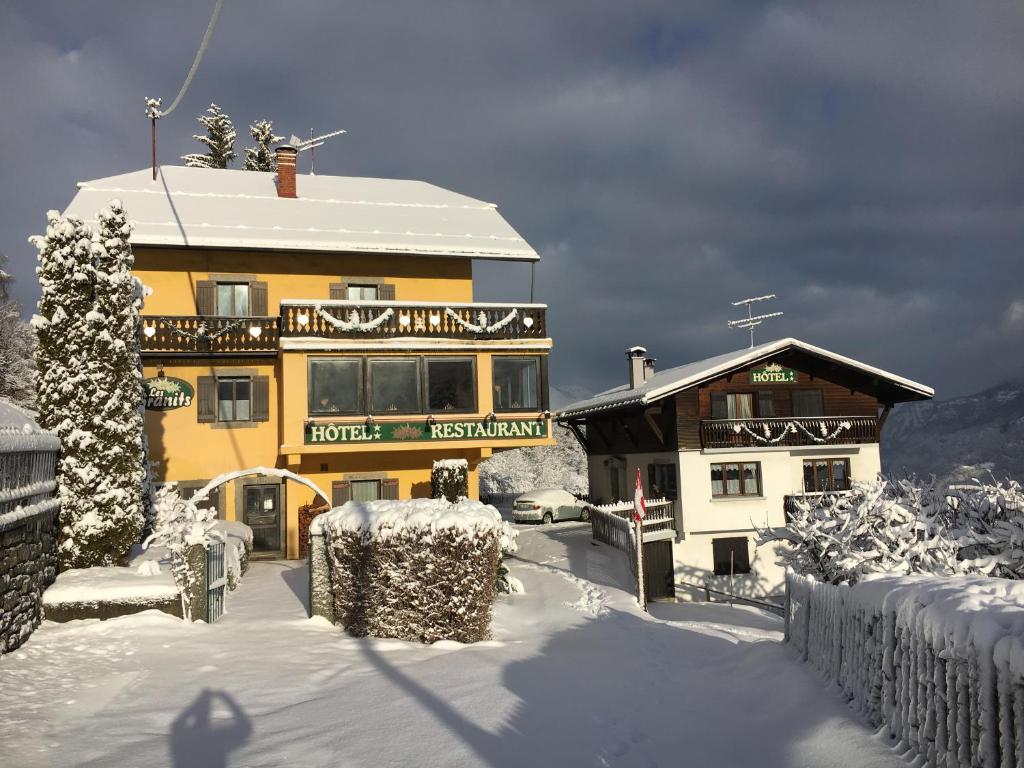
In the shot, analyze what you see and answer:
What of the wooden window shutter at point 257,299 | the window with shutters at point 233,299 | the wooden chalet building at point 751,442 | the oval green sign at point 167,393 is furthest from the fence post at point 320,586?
the wooden chalet building at point 751,442

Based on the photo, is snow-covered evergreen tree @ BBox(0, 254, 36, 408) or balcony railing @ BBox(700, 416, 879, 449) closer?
balcony railing @ BBox(700, 416, 879, 449)

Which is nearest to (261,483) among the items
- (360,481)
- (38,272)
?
(360,481)

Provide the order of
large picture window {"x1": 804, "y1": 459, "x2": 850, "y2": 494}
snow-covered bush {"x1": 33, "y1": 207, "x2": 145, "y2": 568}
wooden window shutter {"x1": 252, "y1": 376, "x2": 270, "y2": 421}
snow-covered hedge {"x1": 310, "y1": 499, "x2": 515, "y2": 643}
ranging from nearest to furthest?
snow-covered hedge {"x1": 310, "y1": 499, "x2": 515, "y2": 643}, snow-covered bush {"x1": 33, "y1": 207, "x2": 145, "y2": 568}, wooden window shutter {"x1": 252, "y1": 376, "x2": 270, "y2": 421}, large picture window {"x1": 804, "y1": 459, "x2": 850, "y2": 494}

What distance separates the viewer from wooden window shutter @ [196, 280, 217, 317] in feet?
77.7

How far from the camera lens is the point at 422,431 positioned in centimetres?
2288

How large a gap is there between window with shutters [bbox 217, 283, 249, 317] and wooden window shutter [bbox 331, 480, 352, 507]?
5973mm

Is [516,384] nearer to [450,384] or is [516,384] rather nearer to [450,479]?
[450,384]

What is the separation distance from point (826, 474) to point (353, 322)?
18.8 metres

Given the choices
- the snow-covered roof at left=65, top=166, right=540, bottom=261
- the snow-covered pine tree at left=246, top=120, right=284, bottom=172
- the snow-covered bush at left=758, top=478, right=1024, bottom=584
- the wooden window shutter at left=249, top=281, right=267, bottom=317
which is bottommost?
the snow-covered bush at left=758, top=478, right=1024, bottom=584

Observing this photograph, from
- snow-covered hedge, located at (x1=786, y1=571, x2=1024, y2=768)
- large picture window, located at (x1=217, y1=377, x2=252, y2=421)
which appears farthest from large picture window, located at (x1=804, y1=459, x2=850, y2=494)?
snow-covered hedge, located at (x1=786, y1=571, x2=1024, y2=768)

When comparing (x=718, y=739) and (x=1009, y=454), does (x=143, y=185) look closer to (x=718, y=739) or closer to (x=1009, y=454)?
(x=718, y=739)

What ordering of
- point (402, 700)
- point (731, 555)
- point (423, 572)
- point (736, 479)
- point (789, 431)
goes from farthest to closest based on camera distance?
point (736, 479) → point (789, 431) → point (731, 555) → point (423, 572) → point (402, 700)

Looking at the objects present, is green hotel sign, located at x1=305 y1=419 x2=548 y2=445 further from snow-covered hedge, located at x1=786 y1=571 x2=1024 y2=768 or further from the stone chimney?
snow-covered hedge, located at x1=786 y1=571 x2=1024 y2=768

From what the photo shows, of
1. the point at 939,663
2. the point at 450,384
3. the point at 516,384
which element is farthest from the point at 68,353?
the point at 939,663
